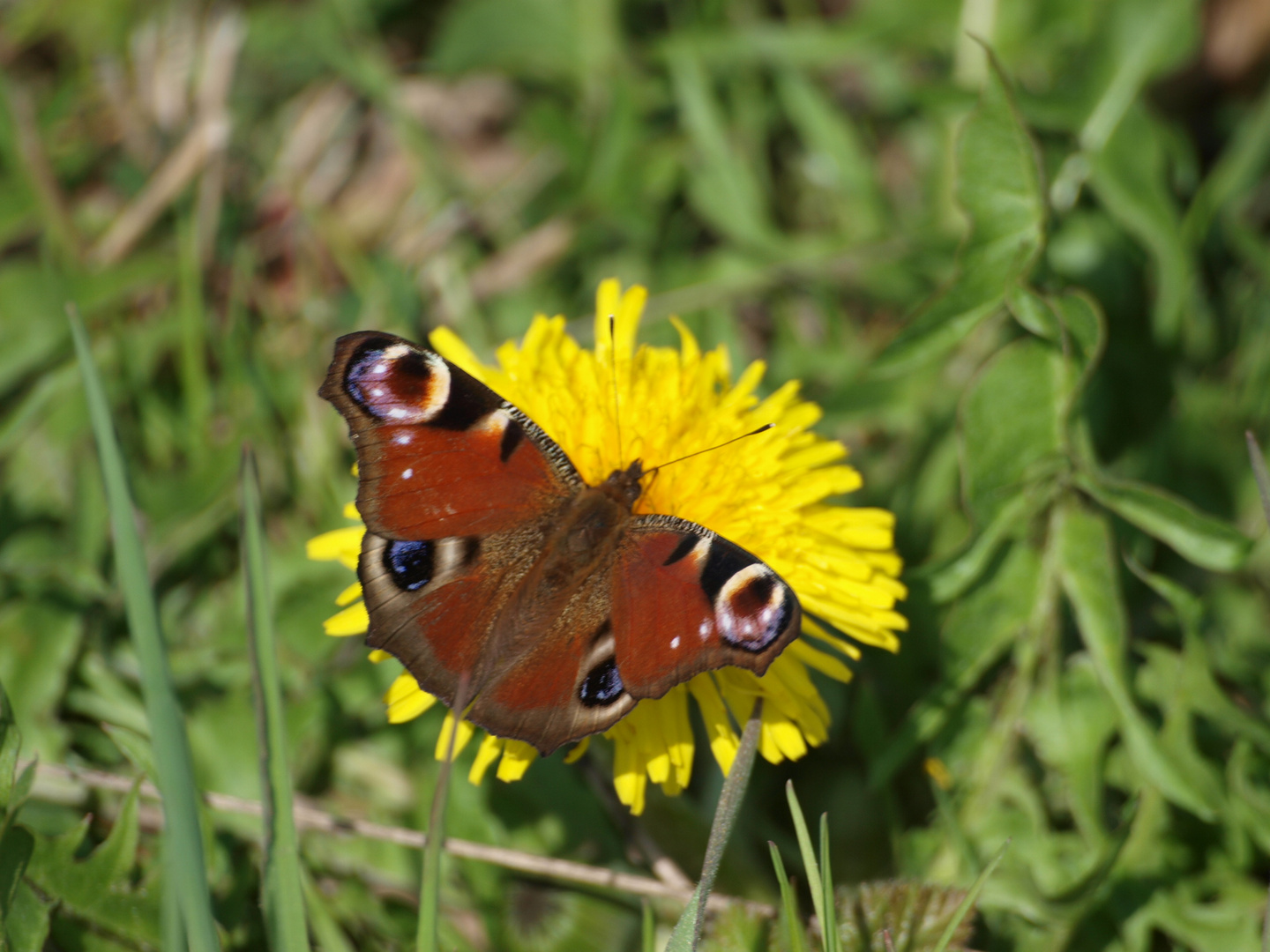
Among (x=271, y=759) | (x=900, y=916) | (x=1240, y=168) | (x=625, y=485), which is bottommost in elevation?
(x=900, y=916)

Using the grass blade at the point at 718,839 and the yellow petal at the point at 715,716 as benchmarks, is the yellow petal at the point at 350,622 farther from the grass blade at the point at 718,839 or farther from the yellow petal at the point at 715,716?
the grass blade at the point at 718,839

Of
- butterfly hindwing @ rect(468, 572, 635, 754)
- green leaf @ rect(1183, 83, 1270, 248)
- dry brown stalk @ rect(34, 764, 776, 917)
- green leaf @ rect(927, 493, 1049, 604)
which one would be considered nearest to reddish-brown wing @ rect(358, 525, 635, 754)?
butterfly hindwing @ rect(468, 572, 635, 754)

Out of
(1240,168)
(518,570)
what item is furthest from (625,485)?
(1240,168)

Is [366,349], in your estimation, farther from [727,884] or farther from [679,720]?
[727,884]

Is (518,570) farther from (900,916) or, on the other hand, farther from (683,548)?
(900,916)

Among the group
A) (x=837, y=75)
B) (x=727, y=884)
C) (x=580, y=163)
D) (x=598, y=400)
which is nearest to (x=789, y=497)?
(x=598, y=400)

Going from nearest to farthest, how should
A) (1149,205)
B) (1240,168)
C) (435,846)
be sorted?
1. (435,846)
2. (1149,205)
3. (1240,168)

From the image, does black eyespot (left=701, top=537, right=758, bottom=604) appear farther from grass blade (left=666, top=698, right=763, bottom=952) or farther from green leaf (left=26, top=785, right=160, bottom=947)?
green leaf (left=26, top=785, right=160, bottom=947)

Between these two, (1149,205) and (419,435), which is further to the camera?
(1149,205)
